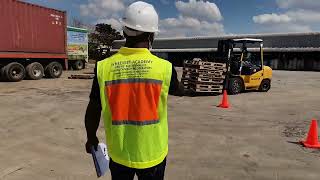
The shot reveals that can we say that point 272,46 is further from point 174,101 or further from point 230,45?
point 174,101

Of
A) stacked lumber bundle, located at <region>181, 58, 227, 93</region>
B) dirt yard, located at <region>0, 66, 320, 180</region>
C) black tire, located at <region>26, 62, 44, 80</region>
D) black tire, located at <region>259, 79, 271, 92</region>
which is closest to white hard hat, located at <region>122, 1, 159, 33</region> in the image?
dirt yard, located at <region>0, 66, 320, 180</region>

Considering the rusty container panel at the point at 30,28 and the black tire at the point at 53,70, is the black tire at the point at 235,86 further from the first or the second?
the black tire at the point at 53,70

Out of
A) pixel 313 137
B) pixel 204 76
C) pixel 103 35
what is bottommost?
pixel 313 137

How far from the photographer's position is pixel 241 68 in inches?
576

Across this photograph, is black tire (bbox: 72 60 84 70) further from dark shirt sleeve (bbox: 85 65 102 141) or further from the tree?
the tree

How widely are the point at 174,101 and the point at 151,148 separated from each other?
10.2 m

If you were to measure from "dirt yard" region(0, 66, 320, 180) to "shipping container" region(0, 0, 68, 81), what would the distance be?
19.5 feet

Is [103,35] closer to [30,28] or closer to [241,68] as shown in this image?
[30,28]

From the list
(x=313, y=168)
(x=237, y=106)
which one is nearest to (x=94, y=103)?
(x=313, y=168)

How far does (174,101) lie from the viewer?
41.1ft

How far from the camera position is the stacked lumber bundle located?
13.8 meters

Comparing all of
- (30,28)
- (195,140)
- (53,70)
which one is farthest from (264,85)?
(30,28)

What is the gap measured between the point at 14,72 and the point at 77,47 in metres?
8.98

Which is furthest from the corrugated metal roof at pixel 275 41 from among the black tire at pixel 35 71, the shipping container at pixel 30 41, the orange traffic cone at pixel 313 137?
the orange traffic cone at pixel 313 137
